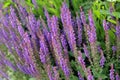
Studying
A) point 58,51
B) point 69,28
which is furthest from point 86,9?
point 58,51

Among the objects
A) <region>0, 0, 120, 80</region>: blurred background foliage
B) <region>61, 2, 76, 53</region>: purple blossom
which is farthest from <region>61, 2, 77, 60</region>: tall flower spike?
<region>0, 0, 120, 80</region>: blurred background foliage

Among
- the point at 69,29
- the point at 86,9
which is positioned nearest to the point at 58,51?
the point at 69,29

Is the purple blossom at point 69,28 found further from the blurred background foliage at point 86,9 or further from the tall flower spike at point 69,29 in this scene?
the blurred background foliage at point 86,9

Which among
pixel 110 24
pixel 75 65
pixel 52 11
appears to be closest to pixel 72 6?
pixel 52 11

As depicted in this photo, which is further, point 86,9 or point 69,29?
point 86,9

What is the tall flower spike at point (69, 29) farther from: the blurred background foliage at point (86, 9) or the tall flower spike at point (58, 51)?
the blurred background foliage at point (86, 9)

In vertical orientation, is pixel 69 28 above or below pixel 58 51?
above

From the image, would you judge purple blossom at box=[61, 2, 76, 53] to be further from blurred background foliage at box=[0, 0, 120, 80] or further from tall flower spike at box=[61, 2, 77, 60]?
blurred background foliage at box=[0, 0, 120, 80]

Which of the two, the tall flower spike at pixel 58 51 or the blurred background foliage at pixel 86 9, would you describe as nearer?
the tall flower spike at pixel 58 51

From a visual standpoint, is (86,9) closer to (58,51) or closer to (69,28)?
(69,28)

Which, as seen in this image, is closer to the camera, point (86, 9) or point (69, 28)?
point (69, 28)

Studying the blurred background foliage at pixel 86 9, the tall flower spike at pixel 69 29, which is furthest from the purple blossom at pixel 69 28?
the blurred background foliage at pixel 86 9

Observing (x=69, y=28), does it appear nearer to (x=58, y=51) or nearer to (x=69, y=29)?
(x=69, y=29)
